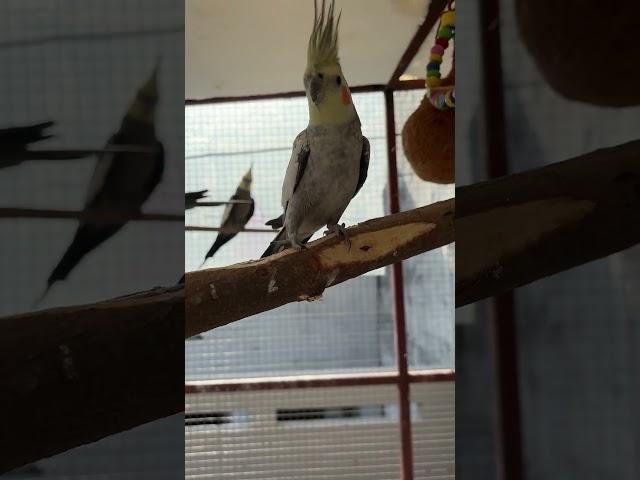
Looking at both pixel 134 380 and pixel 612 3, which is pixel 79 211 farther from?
pixel 612 3

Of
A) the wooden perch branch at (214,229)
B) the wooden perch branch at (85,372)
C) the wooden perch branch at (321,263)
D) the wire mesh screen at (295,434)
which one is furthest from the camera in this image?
the wire mesh screen at (295,434)

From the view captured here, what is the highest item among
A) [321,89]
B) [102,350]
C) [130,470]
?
[321,89]

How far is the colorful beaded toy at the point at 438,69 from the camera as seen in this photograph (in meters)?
0.81

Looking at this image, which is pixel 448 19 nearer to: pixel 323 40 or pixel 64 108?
pixel 323 40

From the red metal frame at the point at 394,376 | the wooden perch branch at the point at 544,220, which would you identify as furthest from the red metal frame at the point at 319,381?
the wooden perch branch at the point at 544,220

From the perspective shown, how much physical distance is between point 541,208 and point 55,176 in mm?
532

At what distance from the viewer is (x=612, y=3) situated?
0.57 m

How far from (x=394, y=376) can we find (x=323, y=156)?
0.46 metres

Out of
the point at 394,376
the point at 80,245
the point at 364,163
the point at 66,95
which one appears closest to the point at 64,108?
the point at 66,95

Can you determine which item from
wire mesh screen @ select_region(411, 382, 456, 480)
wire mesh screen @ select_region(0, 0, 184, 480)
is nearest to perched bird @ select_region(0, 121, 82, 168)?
wire mesh screen @ select_region(0, 0, 184, 480)

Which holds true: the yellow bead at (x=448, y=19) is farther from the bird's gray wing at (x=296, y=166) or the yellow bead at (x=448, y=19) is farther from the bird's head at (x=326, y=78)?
the bird's gray wing at (x=296, y=166)

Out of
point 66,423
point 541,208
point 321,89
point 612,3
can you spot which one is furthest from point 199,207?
point 612,3

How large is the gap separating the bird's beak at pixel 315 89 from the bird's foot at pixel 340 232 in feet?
0.69

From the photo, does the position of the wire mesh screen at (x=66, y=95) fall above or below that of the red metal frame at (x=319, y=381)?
above
